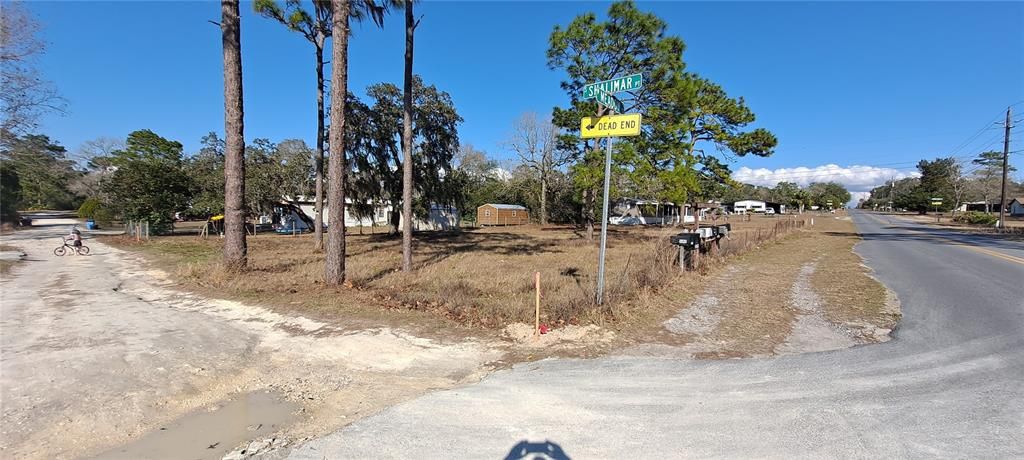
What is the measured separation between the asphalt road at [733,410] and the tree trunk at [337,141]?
5.82 meters

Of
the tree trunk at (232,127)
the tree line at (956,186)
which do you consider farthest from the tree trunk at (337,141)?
the tree line at (956,186)

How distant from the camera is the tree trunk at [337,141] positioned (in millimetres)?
8484

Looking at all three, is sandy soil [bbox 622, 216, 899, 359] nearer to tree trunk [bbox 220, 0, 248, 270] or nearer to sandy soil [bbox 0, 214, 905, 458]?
sandy soil [bbox 0, 214, 905, 458]

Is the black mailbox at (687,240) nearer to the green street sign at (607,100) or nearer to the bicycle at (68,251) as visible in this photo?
the green street sign at (607,100)

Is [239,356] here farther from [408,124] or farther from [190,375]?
[408,124]

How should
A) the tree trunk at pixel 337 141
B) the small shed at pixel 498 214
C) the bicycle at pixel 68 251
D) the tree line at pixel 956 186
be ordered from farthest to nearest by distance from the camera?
the tree line at pixel 956 186 < the small shed at pixel 498 214 < the bicycle at pixel 68 251 < the tree trunk at pixel 337 141

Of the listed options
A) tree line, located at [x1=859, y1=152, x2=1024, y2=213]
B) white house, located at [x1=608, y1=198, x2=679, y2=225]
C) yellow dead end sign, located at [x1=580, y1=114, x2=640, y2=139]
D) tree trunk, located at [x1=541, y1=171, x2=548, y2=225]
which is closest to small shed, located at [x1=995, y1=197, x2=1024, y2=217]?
tree line, located at [x1=859, y1=152, x2=1024, y2=213]

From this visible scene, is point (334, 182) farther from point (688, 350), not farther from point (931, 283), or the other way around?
point (931, 283)

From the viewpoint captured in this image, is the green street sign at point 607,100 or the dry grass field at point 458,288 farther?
the dry grass field at point 458,288

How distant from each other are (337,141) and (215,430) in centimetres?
650

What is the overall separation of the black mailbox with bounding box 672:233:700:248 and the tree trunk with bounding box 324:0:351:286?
7.29 meters

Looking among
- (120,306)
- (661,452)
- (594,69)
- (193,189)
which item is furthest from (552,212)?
(661,452)

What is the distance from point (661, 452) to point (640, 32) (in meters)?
19.7

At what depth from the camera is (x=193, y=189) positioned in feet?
86.8
